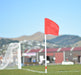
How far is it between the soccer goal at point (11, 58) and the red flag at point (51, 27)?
36.5 feet

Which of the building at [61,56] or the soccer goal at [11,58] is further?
the building at [61,56]

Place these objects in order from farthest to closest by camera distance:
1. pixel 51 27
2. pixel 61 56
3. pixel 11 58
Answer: pixel 61 56, pixel 11 58, pixel 51 27

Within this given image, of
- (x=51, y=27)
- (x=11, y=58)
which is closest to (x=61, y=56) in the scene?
(x=11, y=58)

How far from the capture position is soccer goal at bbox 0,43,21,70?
102 ft

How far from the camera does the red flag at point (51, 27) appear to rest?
68.9 feet

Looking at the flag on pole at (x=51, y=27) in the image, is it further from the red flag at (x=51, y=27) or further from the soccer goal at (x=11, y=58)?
the soccer goal at (x=11, y=58)

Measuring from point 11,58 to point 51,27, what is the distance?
12.1 meters

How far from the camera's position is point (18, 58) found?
109 ft

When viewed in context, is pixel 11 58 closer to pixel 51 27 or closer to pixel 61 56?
pixel 51 27

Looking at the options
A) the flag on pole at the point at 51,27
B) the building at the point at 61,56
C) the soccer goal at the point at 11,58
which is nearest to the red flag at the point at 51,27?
the flag on pole at the point at 51,27

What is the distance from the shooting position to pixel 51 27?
21.4m

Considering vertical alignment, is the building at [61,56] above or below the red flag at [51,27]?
below

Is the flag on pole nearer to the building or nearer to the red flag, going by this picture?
the red flag

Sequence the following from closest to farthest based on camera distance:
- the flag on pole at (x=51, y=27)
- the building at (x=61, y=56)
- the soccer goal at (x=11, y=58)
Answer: the flag on pole at (x=51, y=27) < the soccer goal at (x=11, y=58) < the building at (x=61, y=56)
